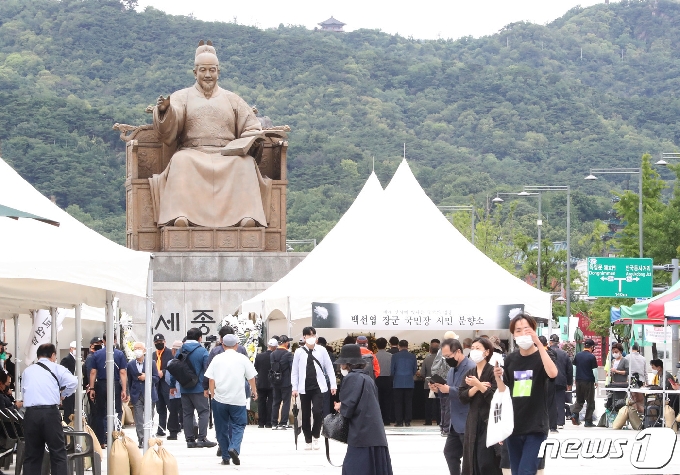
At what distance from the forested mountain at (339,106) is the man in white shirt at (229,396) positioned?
61.1 m

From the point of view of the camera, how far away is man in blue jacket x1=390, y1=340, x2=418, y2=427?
20594 mm

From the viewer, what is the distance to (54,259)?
10.7 m

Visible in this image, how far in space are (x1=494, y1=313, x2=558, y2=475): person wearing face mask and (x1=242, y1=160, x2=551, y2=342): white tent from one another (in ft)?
33.0

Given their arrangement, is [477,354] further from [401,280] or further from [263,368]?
[263,368]

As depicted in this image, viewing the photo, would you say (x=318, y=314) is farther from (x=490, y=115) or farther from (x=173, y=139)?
(x=490, y=115)

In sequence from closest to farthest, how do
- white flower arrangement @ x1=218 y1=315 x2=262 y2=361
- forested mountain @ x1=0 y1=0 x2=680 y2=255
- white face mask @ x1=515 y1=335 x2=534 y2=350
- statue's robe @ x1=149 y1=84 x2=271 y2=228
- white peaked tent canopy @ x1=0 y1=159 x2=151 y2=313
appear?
white face mask @ x1=515 y1=335 x2=534 y2=350 < white peaked tent canopy @ x1=0 y1=159 x2=151 y2=313 < white flower arrangement @ x1=218 y1=315 x2=262 y2=361 < statue's robe @ x1=149 y1=84 x2=271 y2=228 < forested mountain @ x1=0 y1=0 x2=680 y2=255

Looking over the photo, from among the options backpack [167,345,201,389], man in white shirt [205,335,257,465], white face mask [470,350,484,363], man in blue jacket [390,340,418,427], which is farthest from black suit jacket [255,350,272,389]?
white face mask [470,350,484,363]

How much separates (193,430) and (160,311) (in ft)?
29.5

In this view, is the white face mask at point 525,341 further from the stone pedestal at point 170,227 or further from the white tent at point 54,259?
the stone pedestal at point 170,227

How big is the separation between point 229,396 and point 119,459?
9.79 feet

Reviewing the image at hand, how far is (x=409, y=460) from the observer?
1542cm

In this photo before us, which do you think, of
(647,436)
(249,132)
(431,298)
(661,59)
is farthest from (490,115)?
→ (647,436)

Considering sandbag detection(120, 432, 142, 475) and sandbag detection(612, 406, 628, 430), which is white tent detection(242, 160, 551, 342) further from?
sandbag detection(120, 432, 142, 475)

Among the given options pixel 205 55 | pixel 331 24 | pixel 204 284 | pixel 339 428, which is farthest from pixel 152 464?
pixel 331 24
